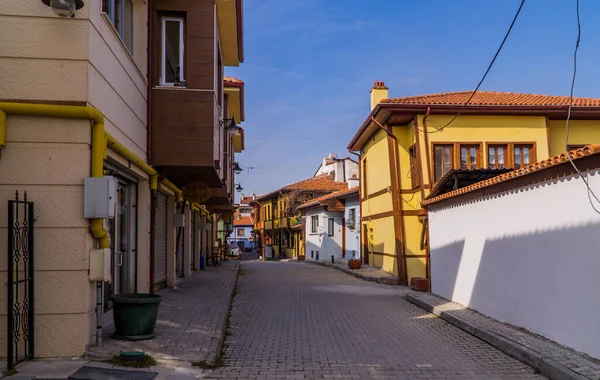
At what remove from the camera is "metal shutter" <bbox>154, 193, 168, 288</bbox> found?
1304 centimetres

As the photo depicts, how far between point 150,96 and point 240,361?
5306 mm

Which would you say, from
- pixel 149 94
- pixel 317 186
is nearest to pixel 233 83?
pixel 149 94

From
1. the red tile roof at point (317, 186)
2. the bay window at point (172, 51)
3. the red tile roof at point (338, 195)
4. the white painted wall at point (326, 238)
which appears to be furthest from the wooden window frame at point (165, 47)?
the red tile roof at point (317, 186)

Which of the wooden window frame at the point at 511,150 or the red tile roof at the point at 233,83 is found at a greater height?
the red tile roof at the point at 233,83

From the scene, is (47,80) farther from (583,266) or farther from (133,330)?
(583,266)

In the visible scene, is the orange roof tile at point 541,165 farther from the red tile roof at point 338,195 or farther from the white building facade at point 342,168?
the white building facade at point 342,168

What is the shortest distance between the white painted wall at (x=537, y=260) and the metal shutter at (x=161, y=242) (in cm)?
675

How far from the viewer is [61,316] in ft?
20.7

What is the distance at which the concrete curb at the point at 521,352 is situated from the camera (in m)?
6.08

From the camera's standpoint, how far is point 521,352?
711cm

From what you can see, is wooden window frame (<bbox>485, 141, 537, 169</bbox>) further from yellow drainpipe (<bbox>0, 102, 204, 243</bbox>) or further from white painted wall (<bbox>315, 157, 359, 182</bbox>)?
white painted wall (<bbox>315, 157, 359, 182</bbox>)

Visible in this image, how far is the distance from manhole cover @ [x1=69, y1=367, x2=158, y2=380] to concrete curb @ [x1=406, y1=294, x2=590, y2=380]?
171 inches

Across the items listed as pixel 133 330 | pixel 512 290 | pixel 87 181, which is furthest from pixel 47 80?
pixel 512 290

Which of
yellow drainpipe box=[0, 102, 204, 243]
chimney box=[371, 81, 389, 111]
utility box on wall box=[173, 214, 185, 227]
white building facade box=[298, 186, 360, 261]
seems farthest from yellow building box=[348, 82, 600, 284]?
yellow drainpipe box=[0, 102, 204, 243]
